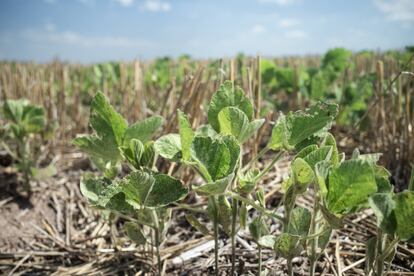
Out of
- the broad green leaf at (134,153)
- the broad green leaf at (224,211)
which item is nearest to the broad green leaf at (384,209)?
A: the broad green leaf at (224,211)

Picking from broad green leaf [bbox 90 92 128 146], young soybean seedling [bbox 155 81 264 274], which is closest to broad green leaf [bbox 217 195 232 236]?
young soybean seedling [bbox 155 81 264 274]

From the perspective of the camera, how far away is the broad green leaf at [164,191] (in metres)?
0.82

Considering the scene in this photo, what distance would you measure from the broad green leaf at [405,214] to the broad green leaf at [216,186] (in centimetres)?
29

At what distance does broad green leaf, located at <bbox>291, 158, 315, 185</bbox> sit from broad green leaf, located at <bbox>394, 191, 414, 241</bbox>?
147 millimetres

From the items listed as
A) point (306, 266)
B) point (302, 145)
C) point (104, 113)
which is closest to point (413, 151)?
point (306, 266)

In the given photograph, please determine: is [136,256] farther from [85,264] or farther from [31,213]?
[31,213]

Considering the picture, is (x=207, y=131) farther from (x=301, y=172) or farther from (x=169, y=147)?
(x=301, y=172)

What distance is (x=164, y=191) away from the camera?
0.84 m

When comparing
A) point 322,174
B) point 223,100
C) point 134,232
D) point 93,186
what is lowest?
point 134,232

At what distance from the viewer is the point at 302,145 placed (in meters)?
0.88

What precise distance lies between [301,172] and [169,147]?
30cm

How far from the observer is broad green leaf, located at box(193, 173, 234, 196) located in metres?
0.69

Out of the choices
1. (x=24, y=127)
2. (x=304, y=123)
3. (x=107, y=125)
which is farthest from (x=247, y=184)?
(x=24, y=127)

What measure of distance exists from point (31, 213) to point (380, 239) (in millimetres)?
1689
